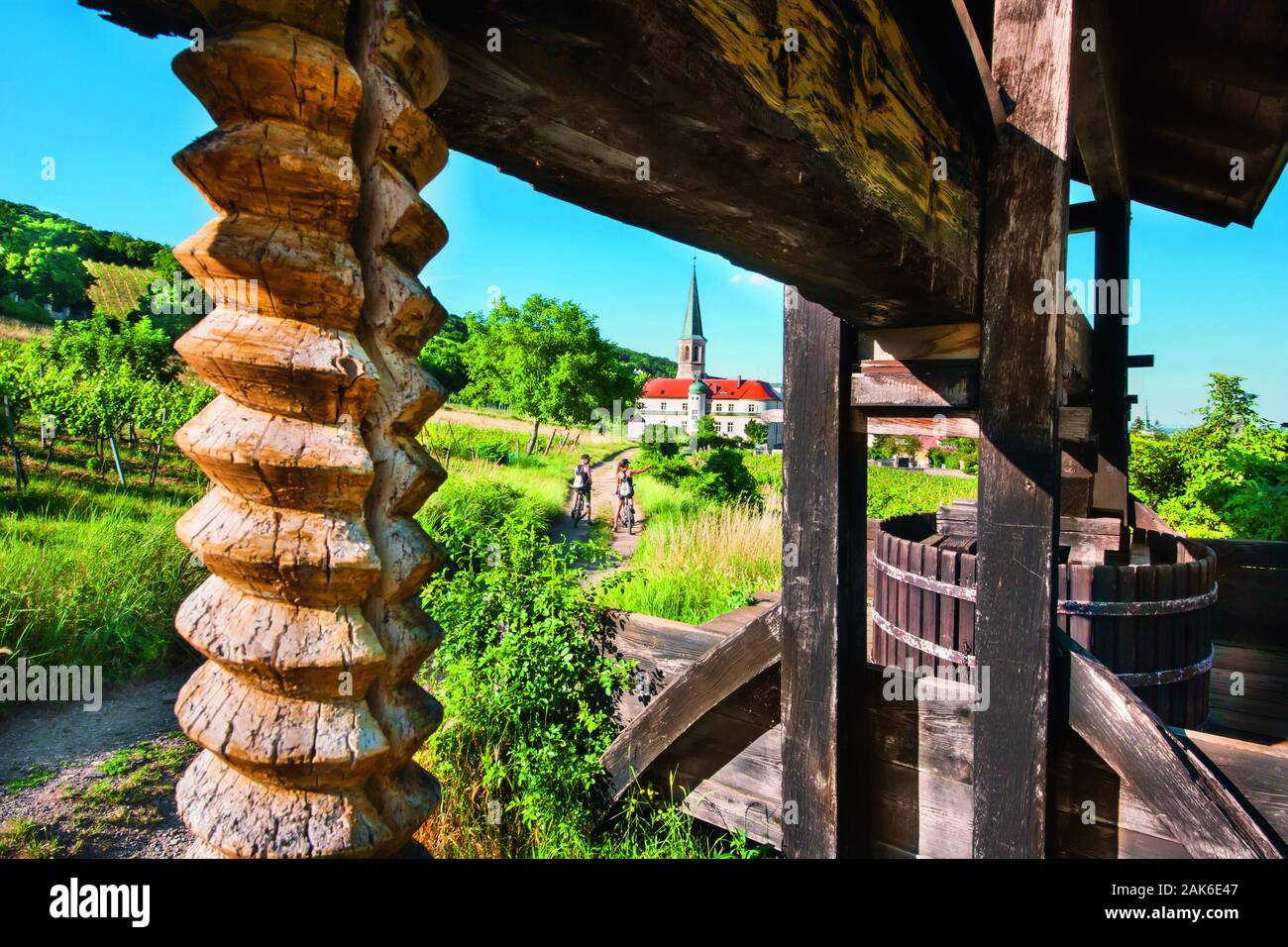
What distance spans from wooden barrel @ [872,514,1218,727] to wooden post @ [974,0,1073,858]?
1.26m

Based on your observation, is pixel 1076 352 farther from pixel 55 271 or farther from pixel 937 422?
pixel 55 271

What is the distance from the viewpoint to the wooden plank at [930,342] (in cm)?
199

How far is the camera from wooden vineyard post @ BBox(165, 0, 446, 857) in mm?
619

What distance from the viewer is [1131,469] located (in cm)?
830

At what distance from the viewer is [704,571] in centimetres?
710

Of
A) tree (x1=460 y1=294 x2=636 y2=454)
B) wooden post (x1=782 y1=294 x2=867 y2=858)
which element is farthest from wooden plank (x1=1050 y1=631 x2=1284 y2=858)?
tree (x1=460 y1=294 x2=636 y2=454)

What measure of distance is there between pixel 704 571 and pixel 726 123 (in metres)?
6.38

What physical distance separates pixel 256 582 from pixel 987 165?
7.00 feet

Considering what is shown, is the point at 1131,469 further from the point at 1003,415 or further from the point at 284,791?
the point at 284,791

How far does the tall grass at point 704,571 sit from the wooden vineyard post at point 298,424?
4.88 metres

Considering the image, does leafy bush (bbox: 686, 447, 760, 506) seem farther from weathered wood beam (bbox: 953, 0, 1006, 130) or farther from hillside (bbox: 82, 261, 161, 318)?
hillside (bbox: 82, 261, 161, 318)
